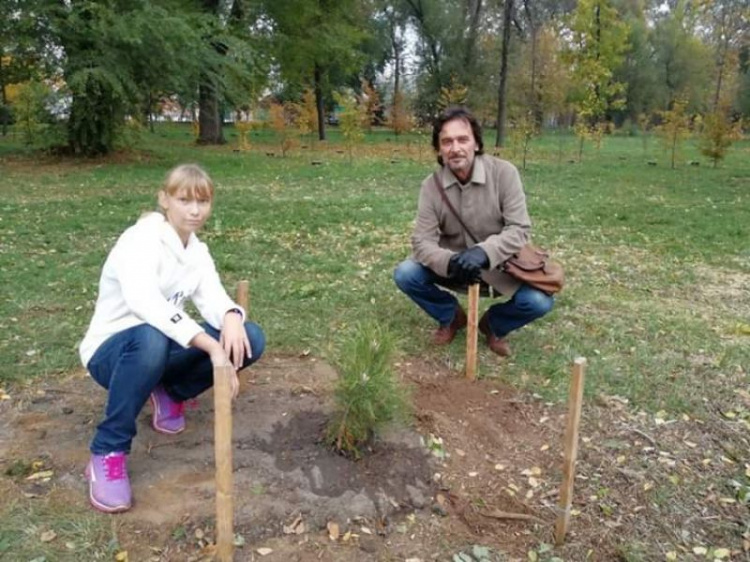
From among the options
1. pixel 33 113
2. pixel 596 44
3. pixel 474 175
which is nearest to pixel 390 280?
pixel 474 175

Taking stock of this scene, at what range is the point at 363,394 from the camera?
2916mm

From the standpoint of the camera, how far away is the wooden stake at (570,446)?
2488mm

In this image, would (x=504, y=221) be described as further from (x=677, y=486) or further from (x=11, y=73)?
(x=11, y=73)

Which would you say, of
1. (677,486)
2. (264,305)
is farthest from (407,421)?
(264,305)

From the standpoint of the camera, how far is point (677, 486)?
10.0ft

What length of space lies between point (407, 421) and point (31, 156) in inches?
607

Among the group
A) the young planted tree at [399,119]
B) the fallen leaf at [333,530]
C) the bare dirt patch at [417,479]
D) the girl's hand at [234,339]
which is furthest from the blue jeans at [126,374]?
the young planted tree at [399,119]

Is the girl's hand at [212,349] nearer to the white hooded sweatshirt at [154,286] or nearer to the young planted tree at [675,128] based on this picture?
the white hooded sweatshirt at [154,286]

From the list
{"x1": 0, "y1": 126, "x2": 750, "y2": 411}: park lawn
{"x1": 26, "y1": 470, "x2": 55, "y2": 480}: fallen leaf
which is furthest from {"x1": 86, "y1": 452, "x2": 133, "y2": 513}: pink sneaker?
{"x1": 0, "y1": 126, "x2": 750, "y2": 411}: park lawn

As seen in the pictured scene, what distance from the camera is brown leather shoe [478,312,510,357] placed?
14.3 ft

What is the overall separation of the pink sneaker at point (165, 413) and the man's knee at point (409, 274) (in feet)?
5.44

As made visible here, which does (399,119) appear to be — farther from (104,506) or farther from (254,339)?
(104,506)

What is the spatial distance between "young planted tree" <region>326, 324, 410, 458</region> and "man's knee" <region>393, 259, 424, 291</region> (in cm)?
125

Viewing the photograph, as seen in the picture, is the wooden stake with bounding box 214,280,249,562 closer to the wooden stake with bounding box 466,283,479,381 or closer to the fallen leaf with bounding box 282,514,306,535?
the fallen leaf with bounding box 282,514,306,535
